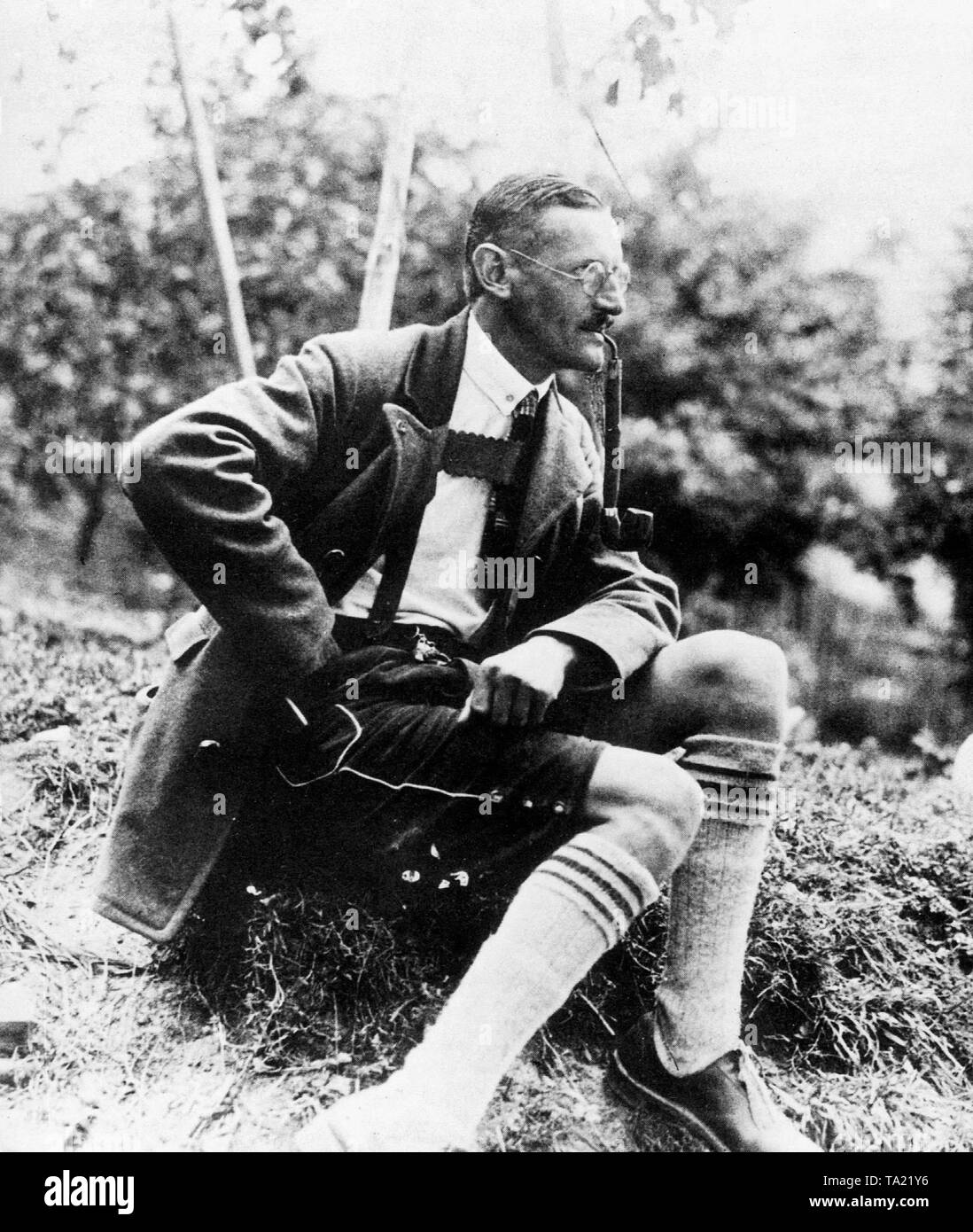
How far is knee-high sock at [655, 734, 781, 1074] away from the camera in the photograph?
266 cm

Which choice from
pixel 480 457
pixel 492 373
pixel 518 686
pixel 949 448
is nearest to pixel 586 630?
pixel 518 686

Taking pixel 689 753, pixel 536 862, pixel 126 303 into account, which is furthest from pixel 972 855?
pixel 126 303

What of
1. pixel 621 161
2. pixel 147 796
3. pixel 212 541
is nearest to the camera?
pixel 212 541

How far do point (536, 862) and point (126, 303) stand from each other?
5.81 ft

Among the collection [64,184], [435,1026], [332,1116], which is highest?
[64,184]

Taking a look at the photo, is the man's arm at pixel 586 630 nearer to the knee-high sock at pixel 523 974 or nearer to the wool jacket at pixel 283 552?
the wool jacket at pixel 283 552

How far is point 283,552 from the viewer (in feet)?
8.42

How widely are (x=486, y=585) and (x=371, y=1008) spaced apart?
3.10 feet

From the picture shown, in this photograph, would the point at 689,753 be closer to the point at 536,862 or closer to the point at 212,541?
the point at 536,862

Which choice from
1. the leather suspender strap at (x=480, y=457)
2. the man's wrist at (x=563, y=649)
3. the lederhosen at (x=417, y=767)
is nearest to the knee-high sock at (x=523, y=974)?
the lederhosen at (x=417, y=767)

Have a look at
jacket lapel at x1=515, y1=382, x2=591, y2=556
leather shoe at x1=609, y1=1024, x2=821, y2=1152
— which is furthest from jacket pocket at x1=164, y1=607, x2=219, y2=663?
leather shoe at x1=609, y1=1024, x2=821, y2=1152

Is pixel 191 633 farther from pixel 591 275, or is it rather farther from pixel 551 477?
pixel 591 275

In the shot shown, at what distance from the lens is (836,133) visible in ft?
10.4

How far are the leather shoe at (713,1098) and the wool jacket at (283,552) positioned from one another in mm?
824
